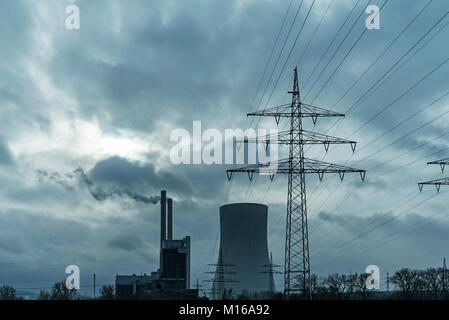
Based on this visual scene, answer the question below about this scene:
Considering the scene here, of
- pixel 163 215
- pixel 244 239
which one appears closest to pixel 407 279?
pixel 244 239

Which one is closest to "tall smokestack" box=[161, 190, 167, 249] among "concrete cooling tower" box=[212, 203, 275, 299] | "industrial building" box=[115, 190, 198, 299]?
"industrial building" box=[115, 190, 198, 299]

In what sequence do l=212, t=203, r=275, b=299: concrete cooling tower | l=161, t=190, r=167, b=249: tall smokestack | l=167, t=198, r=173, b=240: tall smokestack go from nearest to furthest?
l=212, t=203, r=275, b=299: concrete cooling tower → l=161, t=190, r=167, b=249: tall smokestack → l=167, t=198, r=173, b=240: tall smokestack

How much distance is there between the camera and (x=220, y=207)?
66812 mm

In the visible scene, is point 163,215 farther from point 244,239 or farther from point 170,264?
point 244,239

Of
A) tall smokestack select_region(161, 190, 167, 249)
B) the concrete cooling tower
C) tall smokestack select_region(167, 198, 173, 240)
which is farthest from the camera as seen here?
tall smokestack select_region(167, 198, 173, 240)

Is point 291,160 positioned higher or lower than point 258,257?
higher

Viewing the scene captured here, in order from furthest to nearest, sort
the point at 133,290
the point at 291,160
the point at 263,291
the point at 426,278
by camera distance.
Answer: the point at 133,290 < the point at 426,278 < the point at 263,291 < the point at 291,160

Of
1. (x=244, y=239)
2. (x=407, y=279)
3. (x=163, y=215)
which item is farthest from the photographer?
(x=163, y=215)

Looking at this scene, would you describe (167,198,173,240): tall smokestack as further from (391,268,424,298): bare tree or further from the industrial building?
(391,268,424,298): bare tree
